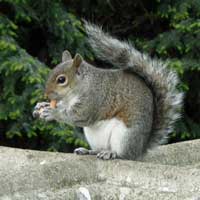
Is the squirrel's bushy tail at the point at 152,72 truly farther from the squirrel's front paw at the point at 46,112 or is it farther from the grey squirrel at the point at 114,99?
the squirrel's front paw at the point at 46,112

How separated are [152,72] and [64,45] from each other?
975 millimetres

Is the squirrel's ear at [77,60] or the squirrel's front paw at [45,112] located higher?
the squirrel's ear at [77,60]

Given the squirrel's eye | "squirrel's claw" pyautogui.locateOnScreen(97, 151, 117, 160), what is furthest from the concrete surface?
the squirrel's eye

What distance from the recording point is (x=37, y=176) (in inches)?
86.5

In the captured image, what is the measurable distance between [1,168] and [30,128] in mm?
889

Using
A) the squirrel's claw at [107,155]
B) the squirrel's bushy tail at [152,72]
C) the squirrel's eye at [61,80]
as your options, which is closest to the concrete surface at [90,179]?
the squirrel's claw at [107,155]

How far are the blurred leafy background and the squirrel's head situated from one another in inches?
19.5

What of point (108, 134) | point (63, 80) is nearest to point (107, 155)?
point (108, 134)

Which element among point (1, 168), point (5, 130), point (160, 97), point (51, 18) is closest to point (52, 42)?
point (51, 18)

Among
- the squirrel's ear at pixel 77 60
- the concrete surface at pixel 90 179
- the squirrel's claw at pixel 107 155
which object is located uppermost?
the squirrel's ear at pixel 77 60

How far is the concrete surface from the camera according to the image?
2.11 metres

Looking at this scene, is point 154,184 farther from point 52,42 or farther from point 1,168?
point 52,42

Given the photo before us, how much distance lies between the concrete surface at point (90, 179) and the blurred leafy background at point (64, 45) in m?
0.73

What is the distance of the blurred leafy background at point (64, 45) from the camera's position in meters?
3.10
